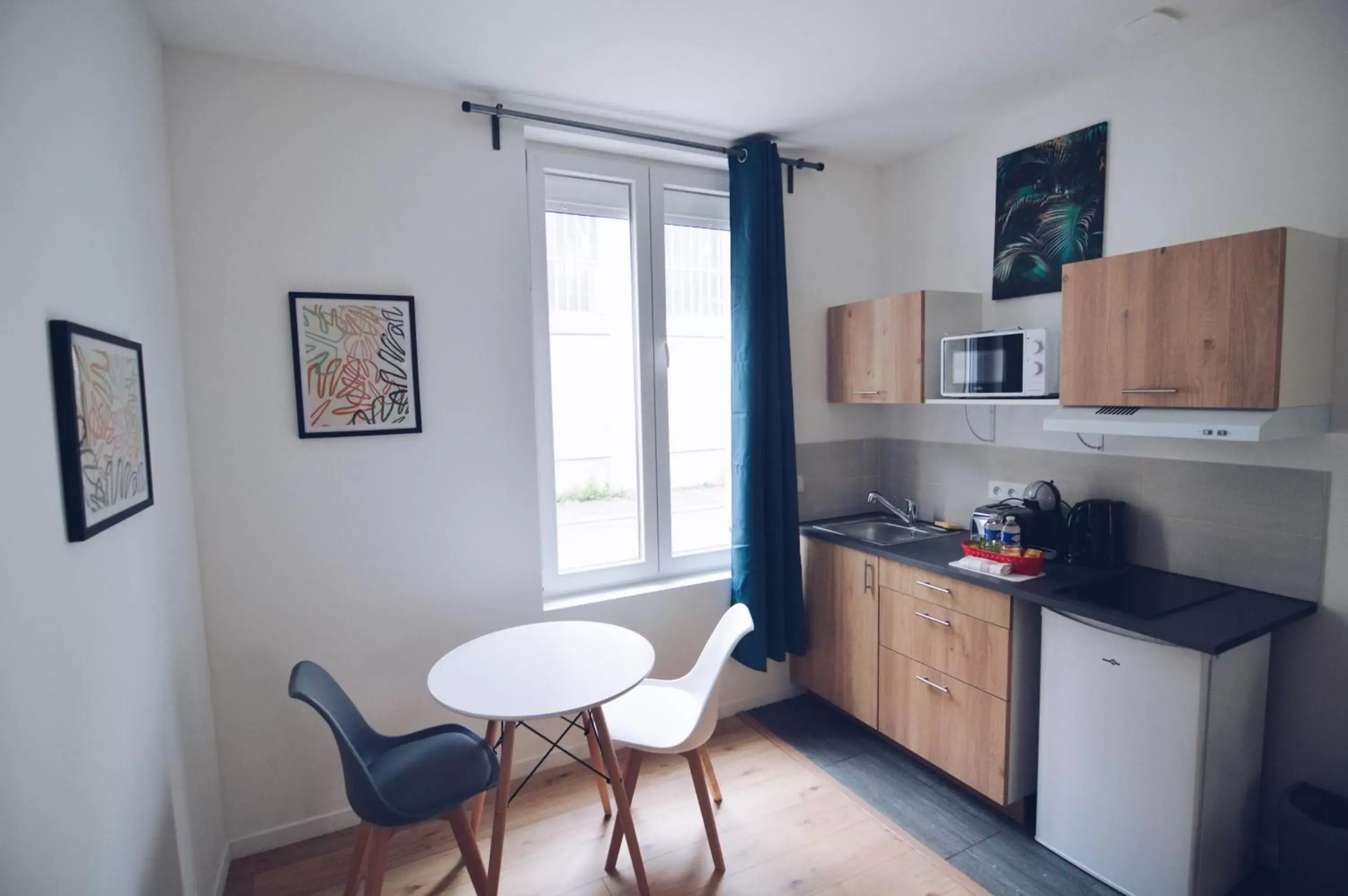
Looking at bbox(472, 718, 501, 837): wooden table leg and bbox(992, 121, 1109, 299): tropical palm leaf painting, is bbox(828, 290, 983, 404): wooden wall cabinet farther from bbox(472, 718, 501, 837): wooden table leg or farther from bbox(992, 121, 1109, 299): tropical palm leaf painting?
bbox(472, 718, 501, 837): wooden table leg

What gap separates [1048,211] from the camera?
2.62 metres

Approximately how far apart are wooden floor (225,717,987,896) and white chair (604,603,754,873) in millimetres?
87

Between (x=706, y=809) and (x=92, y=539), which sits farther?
(x=706, y=809)

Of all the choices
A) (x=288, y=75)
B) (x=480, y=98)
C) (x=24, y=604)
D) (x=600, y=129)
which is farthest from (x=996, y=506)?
(x=288, y=75)

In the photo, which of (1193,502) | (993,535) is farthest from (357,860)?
(1193,502)

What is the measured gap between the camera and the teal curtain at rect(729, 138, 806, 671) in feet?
9.48

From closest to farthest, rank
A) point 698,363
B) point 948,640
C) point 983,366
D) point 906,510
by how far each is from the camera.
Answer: point 948,640
point 983,366
point 698,363
point 906,510

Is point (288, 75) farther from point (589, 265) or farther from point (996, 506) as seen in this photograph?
point (996, 506)

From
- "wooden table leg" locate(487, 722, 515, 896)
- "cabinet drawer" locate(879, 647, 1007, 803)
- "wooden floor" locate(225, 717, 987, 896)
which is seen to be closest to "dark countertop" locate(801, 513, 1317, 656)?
"cabinet drawer" locate(879, 647, 1007, 803)

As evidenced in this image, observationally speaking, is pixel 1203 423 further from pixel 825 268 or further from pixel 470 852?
pixel 470 852

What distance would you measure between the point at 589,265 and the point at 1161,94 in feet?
7.15

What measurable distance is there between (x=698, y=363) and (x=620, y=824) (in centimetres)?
193

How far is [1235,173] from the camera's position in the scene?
6.82 ft

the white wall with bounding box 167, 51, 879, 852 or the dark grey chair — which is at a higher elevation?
the white wall with bounding box 167, 51, 879, 852
